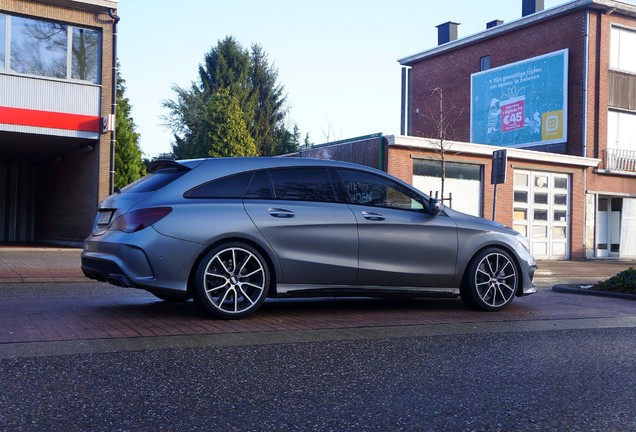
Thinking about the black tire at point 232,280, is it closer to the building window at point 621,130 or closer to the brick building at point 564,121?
the brick building at point 564,121

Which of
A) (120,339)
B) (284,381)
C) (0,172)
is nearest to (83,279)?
(120,339)


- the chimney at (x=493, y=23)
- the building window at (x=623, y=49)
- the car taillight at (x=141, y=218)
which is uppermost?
the chimney at (x=493, y=23)

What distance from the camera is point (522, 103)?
30.7 metres

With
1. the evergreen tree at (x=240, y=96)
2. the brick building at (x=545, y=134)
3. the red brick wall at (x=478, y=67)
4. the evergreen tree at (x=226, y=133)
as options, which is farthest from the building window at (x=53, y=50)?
the evergreen tree at (x=240, y=96)

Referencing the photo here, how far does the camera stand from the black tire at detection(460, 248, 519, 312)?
7.52 metres

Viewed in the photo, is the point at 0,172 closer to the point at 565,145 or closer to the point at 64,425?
the point at 565,145

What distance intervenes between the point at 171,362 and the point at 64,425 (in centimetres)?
140

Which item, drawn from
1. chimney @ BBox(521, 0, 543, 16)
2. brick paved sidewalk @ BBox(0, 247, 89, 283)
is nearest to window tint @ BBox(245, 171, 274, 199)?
brick paved sidewalk @ BBox(0, 247, 89, 283)

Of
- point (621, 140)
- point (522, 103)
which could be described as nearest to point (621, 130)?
point (621, 140)

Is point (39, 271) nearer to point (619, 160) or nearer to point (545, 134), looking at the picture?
point (545, 134)

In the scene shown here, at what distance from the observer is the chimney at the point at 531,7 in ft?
112

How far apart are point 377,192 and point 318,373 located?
3189 millimetres

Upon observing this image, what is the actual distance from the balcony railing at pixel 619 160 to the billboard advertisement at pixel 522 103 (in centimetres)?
189

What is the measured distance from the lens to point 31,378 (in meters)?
4.11
